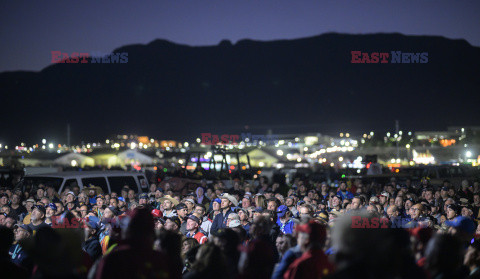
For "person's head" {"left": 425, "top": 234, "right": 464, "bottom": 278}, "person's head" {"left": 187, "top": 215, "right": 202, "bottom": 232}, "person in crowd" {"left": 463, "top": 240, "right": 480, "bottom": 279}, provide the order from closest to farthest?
"person's head" {"left": 425, "top": 234, "right": 464, "bottom": 278} → "person in crowd" {"left": 463, "top": 240, "right": 480, "bottom": 279} → "person's head" {"left": 187, "top": 215, "right": 202, "bottom": 232}

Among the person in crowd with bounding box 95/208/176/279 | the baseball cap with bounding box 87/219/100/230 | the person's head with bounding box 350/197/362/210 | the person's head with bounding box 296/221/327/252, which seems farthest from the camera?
the person's head with bounding box 350/197/362/210

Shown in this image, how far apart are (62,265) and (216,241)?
1.55m

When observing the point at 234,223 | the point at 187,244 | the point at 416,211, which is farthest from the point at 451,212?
the point at 187,244

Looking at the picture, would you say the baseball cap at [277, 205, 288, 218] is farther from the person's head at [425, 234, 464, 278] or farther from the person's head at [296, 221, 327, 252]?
the person's head at [425, 234, 464, 278]

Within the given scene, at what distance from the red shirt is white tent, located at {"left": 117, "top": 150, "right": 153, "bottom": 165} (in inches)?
2370

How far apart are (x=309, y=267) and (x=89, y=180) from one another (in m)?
11.0

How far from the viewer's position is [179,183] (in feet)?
57.4

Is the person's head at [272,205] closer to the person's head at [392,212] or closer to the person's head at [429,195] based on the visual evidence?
the person's head at [392,212]

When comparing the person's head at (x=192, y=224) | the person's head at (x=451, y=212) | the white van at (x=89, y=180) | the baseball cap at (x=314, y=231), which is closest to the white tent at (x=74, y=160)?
the white van at (x=89, y=180)

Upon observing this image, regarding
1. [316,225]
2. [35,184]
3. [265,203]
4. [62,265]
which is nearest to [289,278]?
[316,225]

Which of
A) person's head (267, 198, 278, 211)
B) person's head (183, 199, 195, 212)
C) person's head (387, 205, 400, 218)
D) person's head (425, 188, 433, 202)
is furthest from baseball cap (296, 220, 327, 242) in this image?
person's head (425, 188, 433, 202)

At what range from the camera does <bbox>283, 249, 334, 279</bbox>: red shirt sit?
13.1ft

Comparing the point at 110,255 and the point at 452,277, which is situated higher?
the point at 110,255

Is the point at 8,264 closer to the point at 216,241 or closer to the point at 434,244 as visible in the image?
the point at 216,241
